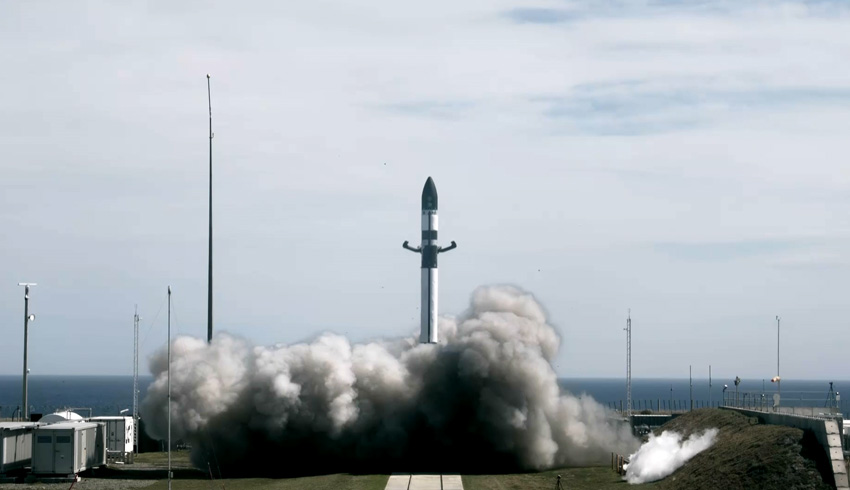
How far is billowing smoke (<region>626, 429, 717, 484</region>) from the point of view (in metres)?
52.4

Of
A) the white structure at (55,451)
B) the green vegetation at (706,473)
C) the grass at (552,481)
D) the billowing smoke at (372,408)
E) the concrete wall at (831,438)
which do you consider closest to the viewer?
the concrete wall at (831,438)

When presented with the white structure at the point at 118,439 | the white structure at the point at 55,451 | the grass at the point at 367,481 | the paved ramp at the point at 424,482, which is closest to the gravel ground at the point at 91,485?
the grass at the point at 367,481

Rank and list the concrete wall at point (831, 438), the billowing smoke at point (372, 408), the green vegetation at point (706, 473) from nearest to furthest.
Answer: the concrete wall at point (831, 438), the green vegetation at point (706, 473), the billowing smoke at point (372, 408)

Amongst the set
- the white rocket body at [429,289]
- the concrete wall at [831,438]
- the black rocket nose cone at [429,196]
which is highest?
the black rocket nose cone at [429,196]

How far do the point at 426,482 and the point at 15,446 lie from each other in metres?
19.5

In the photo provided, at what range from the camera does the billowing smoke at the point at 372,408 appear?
59562 millimetres

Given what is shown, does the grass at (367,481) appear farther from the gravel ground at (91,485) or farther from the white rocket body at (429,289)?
the white rocket body at (429,289)

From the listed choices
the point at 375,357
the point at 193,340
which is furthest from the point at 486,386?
the point at 193,340

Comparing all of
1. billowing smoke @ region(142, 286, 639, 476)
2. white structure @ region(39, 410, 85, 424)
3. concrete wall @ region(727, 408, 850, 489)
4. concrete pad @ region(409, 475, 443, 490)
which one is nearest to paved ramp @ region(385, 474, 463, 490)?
concrete pad @ region(409, 475, 443, 490)

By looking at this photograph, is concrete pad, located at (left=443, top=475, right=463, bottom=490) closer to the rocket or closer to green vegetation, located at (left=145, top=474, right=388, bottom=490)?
green vegetation, located at (left=145, top=474, right=388, bottom=490)

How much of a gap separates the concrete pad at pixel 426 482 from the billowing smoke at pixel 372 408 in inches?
150

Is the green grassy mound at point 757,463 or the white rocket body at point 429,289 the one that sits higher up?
the white rocket body at point 429,289

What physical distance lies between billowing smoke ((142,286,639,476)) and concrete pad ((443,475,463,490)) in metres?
3.66

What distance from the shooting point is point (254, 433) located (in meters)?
60.4
